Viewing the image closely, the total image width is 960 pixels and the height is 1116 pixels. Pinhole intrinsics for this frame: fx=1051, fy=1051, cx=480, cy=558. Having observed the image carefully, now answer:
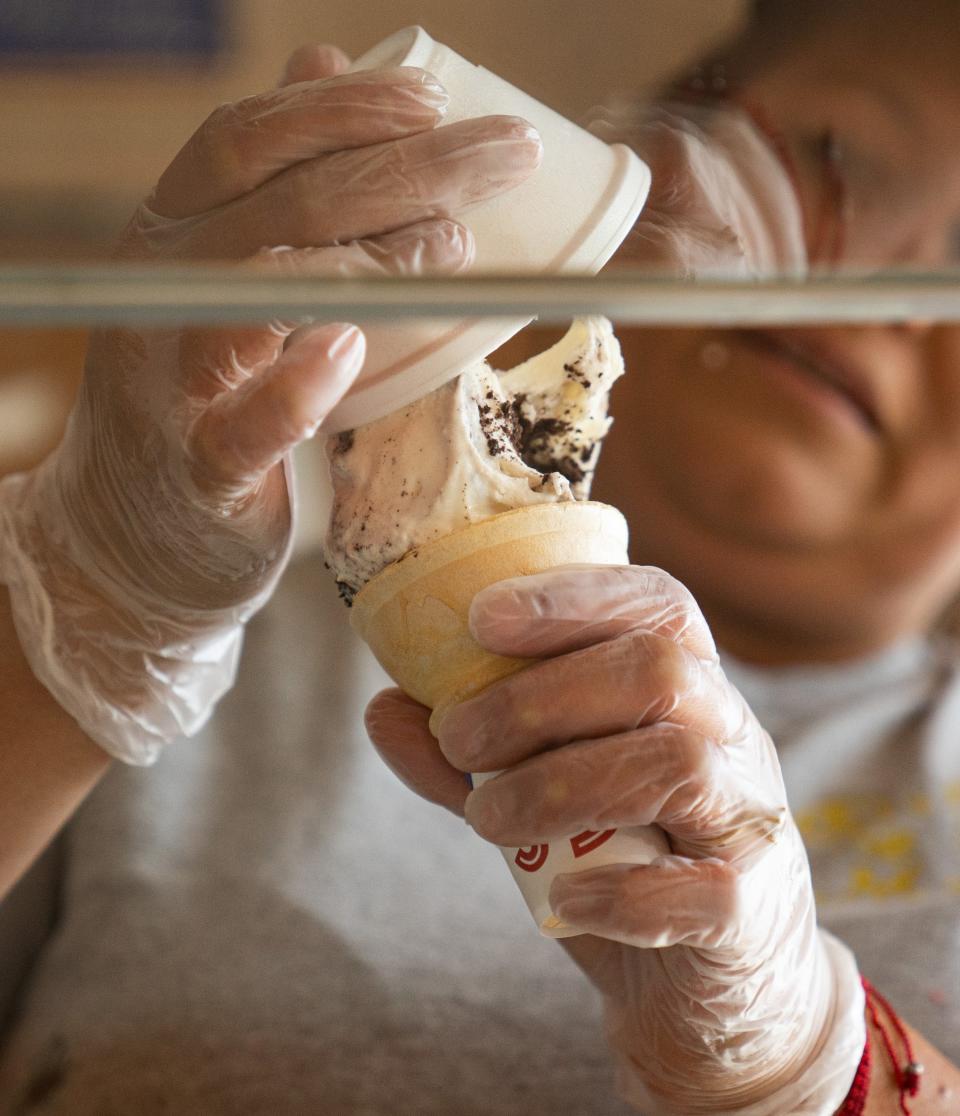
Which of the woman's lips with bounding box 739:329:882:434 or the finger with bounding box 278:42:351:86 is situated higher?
the finger with bounding box 278:42:351:86

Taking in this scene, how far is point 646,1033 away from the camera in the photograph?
0.75 metres

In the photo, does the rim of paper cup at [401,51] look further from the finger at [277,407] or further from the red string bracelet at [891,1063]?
the red string bracelet at [891,1063]

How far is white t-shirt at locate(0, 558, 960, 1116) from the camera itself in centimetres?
91

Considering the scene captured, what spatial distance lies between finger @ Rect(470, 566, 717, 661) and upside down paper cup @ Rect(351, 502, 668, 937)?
0.06 feet

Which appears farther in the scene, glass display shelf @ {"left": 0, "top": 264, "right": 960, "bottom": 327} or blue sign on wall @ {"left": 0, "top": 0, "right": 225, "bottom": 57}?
blue sign on wall @ {"left": 0, "top": 0, "right": 225, "bottom": 57}

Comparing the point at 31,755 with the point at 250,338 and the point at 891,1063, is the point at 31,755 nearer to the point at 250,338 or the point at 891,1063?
the point at 250,338

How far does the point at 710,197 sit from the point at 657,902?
42 centimetres

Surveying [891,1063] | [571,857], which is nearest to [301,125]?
[571,857]

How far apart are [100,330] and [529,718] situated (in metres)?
0.32

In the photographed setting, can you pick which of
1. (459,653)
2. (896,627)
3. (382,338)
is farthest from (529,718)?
(896,627)

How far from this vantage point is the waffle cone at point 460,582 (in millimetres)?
604

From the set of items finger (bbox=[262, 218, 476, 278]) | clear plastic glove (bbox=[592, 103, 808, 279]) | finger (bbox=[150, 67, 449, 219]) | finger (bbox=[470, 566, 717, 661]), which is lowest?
finger (bbox=[470, 566, 717, 661])

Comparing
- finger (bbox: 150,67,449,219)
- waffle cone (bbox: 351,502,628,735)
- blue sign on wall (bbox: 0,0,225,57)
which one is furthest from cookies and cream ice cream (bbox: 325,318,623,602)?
blue sign on wall (bbox: 0,0,225,57)

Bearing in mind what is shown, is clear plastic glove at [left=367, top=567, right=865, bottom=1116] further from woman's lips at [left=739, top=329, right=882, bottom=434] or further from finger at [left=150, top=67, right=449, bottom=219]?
woman's lips at [left=739, top=329, right=882, bottom=434]
